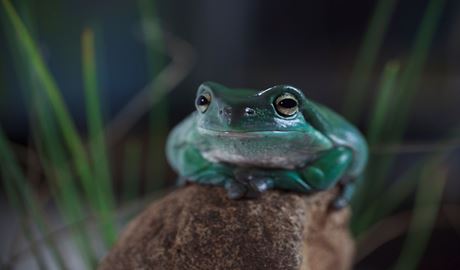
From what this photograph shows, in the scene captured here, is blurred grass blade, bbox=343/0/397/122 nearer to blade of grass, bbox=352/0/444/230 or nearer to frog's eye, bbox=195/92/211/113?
blade of grass, bbox=352/0/444/230

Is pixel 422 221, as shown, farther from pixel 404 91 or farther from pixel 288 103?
pixel 288 103

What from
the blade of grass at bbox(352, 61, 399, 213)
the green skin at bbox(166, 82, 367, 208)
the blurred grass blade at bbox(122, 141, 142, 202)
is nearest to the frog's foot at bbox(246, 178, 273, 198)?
the green skin at bbox(166, 82, 367, 208)

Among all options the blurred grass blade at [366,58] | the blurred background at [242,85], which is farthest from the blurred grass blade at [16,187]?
the blurred grass blade at [366,58]

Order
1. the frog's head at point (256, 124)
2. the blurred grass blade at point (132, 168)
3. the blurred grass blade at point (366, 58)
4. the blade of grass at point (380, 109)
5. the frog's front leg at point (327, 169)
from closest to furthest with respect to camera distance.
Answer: the frog's head at point (256, 124) < the frog's front leg at point (327, 169) < the blade of grass at point (380, 109) < the blurred grass blade at point (366, 58) < the blurred grass blade at point (132, 168)

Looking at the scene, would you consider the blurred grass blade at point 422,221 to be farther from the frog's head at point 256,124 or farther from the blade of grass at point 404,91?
the frog's head at point 256,124

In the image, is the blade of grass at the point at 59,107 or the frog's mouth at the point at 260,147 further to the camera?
the blade of grass at the point at 59,107

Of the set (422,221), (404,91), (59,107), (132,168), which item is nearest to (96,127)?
(59,107)

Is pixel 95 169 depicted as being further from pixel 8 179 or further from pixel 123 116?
pixel 123 116

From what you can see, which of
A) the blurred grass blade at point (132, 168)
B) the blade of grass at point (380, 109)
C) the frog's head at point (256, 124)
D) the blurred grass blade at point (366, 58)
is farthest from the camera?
the blurred grass blade at point (132, 168)
